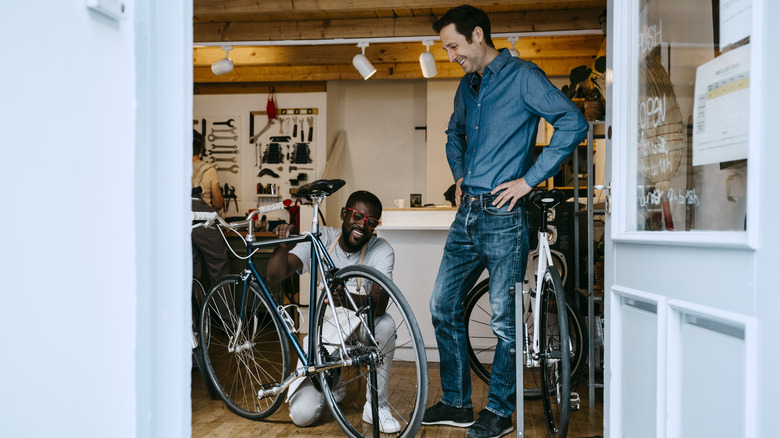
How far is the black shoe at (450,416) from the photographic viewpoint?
2689 millimetres

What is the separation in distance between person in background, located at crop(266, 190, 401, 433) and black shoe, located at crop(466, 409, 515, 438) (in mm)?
290

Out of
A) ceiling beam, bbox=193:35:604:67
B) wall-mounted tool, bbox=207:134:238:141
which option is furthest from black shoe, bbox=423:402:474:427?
wall-mounted tool, bbox=207:134:238:141

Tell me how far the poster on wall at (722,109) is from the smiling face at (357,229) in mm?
1592

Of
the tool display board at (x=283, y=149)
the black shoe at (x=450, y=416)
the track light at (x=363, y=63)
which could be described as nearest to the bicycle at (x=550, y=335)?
the black shoe at (x=450, y=416)

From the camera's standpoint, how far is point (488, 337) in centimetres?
394

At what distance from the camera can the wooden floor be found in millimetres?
2609

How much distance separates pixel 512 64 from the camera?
2.55 metres

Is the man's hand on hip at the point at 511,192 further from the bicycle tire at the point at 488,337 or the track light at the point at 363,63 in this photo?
the track light at the point at 363,63

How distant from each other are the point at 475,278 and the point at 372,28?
3.13m
